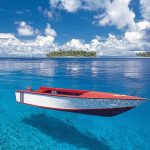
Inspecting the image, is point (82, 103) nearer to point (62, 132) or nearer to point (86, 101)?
point (86, 101)

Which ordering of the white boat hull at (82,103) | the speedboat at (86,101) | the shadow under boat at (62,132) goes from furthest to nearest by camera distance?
the white boat hull at (82,103) < the speedboat at (86,101) < the shadow under boat at (62,132)

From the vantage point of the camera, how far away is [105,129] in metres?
19.5

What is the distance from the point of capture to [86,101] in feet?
57.8

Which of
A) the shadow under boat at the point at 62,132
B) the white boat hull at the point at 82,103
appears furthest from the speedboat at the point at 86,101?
the shadow under boat at the point at 62,132

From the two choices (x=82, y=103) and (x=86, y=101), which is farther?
(x=82, y=103)

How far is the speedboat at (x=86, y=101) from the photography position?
16.7 m

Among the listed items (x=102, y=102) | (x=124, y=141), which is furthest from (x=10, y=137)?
(x=124, y=141)

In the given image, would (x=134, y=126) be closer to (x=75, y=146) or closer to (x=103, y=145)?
(x=103, y=145)

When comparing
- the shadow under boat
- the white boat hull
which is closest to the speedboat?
the white boat hull

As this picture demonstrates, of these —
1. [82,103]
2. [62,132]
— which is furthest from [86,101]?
[62,132]

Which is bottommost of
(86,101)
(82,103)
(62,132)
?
(62,132)

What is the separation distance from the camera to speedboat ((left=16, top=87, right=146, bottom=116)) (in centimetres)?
1673

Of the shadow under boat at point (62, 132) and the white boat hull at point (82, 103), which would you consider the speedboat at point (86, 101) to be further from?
the shadow under boat at point (62, 132)

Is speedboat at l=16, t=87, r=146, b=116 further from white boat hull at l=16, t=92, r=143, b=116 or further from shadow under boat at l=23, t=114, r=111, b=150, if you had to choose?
shadow under boat at l=23, t=114, r=111, b=150
